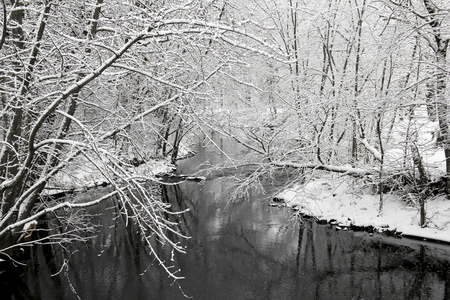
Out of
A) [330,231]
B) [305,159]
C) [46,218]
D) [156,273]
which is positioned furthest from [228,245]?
[46,218]

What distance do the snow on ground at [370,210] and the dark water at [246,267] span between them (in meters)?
0.54

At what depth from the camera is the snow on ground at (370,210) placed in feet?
31.5

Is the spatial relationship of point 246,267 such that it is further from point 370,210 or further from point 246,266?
point 370,210

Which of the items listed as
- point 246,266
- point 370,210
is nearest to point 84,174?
point 246,266

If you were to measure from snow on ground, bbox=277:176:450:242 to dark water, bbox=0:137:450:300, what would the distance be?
1.78 ft

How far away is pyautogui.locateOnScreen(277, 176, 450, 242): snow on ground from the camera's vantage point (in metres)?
9.61

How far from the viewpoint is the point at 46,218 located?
12.2m

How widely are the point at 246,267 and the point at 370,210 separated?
5.27 m

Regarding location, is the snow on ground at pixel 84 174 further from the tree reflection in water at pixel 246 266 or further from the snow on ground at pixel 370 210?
the snow on ground at pixel 370 210

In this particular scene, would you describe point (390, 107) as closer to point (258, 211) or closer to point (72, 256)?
point (258, 211)

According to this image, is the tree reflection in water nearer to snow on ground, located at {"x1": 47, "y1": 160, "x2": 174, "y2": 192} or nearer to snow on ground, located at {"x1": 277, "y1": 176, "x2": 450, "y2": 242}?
snow on ground, located at {"x1": 277, "y1": 176, "x2": 450, "y2": 242}

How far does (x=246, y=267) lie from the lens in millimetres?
8453

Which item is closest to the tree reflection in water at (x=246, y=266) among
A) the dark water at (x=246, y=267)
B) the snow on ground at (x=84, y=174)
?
the dark water at (x=246, y=267)

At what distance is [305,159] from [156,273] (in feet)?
21.0
